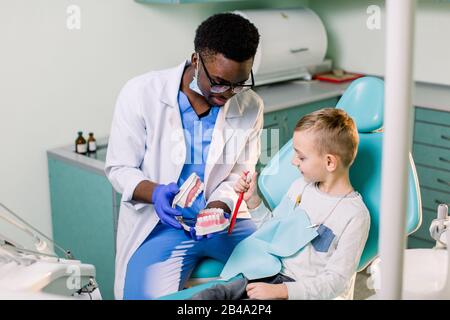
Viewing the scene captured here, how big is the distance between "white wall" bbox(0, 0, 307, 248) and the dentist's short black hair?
39.9 inches

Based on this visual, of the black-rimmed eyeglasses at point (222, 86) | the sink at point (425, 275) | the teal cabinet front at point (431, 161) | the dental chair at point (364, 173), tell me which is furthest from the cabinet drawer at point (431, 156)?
the sink at point (425, 275)

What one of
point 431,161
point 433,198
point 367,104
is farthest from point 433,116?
point 367,104

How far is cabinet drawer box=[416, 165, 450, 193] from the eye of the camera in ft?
8.87

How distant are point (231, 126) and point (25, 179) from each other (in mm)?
1023

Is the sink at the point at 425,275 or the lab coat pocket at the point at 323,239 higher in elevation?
the sink at the point at 425,275

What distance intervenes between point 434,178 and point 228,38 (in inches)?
65.4

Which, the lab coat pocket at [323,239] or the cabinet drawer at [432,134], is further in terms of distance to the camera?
the cabinet drawer at [432,134]

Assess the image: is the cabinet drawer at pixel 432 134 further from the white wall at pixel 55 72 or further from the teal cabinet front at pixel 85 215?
the teal cabinet front at pixel 85 215

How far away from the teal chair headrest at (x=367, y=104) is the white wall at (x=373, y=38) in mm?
1452

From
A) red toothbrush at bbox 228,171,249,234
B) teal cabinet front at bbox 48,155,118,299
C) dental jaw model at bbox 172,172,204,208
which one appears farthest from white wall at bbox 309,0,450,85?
dental jaw model at bbox 172,172,204,208

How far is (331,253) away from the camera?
1.32m

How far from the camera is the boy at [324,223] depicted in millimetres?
1282

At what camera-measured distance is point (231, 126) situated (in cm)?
160

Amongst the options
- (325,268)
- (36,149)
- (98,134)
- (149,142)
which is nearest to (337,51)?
(98,134)
